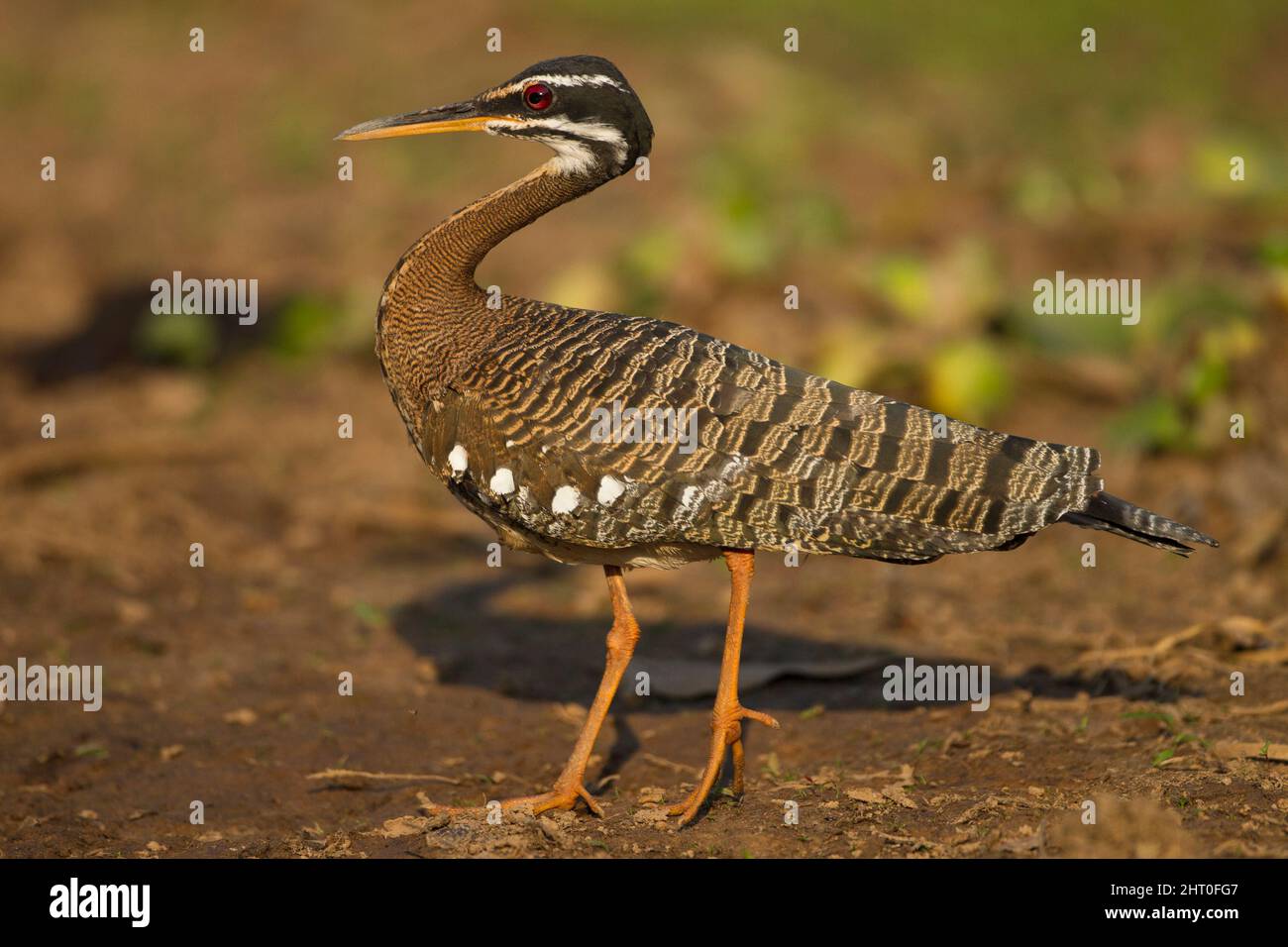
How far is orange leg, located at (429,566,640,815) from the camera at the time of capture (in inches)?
234

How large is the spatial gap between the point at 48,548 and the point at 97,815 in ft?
11.6

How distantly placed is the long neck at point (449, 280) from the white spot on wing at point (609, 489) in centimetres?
98

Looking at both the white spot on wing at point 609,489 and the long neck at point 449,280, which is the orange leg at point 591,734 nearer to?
the white spot on wing at point 609,489

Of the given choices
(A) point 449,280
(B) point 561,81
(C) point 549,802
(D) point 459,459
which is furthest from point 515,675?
(B) point 561,81

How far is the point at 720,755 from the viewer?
5.95m

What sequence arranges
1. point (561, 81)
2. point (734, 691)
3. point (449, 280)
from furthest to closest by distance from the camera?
point (449, 280) → point (561, 81) → point (734, 691)

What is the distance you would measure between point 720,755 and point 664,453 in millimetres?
1296

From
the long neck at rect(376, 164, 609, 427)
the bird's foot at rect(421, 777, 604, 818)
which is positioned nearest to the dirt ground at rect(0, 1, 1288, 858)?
the bird's foot at rect(421, 777, 604, 818)

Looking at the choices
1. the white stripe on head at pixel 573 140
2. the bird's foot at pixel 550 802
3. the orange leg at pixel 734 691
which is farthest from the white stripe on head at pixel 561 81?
the bird's foot at pixel 550 802

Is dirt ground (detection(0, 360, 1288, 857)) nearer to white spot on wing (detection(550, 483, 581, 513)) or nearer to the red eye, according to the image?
white spot on wing (detection(550, 483, 581, 513))

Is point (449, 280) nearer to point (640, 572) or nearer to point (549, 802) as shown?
point (549, 802)

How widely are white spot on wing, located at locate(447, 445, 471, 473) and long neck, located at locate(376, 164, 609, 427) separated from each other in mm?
340
